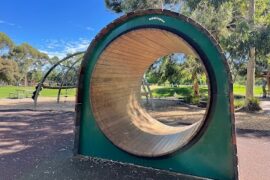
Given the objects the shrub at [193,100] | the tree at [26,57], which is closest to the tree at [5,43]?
the tree at [26,57]

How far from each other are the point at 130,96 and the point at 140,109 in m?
0.47

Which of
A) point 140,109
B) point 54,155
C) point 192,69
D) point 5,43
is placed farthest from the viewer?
point 5,43

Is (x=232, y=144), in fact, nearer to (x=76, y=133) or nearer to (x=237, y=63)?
(x=76, y=133)

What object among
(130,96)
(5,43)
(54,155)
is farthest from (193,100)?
(5,43)

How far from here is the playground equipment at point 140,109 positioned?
15.9 ft

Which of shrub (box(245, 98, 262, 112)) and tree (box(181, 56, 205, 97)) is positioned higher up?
tree (box(181, 56, 205, 97))

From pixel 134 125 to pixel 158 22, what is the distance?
284 centimetres

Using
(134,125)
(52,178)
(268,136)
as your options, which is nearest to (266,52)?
(268,136)

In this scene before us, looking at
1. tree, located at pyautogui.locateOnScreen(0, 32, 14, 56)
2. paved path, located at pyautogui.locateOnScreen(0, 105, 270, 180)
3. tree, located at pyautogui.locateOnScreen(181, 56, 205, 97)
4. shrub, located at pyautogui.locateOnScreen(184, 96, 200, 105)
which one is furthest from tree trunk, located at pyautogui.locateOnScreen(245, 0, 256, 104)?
tree, located at pyautogui.locateOnScreen(0, 32, 14, 56)

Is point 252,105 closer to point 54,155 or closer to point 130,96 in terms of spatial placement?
point 130,96

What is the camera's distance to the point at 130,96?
818 cm

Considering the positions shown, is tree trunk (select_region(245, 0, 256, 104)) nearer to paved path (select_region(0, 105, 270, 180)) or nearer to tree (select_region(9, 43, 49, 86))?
paved path (select_region(0, 105, 270, 180))

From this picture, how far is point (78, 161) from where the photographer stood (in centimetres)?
583

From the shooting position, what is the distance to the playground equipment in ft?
15.9
